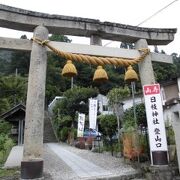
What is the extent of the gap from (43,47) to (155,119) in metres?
4.02

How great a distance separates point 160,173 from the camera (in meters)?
6.99

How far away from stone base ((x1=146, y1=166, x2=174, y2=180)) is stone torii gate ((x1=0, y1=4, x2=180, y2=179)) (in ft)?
2.53

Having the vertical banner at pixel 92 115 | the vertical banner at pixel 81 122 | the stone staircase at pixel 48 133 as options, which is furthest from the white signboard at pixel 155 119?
the stone staircase at pixel 48 133

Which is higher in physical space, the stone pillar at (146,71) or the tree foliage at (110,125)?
the stone pillar at (146,71)

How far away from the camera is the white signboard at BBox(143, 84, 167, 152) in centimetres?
727

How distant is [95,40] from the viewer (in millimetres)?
8359

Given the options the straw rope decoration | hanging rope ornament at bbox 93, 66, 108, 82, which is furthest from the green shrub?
hanging rope ornament at bbox 93, 66, 108, 82

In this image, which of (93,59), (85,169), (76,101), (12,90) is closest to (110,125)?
(85,169)

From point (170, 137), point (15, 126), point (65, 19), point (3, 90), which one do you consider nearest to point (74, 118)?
point (15, 126)

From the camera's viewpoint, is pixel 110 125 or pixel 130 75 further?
pixel 110 125

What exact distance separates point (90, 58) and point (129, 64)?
4.50 feet

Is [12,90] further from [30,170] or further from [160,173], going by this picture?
[160,173]

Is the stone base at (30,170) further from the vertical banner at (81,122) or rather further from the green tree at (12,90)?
the green tree at (12,90)

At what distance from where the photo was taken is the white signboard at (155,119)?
7.27 meters
